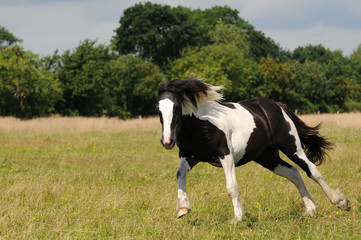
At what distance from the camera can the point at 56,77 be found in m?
36.9

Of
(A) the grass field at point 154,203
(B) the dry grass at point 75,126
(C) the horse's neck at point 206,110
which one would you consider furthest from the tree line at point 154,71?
(C) the horse's neck at point 206,110

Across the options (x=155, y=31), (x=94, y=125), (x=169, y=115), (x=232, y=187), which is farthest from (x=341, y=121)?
(x=155, y=31)

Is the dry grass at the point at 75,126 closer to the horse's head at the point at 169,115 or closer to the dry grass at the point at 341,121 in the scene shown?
the dry grass at the point at 341,121

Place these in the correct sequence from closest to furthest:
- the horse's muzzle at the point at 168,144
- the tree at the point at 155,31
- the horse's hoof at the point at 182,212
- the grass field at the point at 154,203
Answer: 1. the horse's muzzle at the point at 168,144
2. the grass field at the point at 154,203
3. the horse's hoof at the point at 182,212
4. the tree at the point at 155,31

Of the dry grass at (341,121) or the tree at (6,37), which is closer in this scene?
the dry grass at (341,121)

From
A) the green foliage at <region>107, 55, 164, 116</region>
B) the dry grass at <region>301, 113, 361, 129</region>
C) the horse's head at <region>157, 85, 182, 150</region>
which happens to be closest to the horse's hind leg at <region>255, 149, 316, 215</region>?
the horse's head at <region>157, 85, 182, 150</region>

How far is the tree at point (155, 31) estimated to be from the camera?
5359 centimetres

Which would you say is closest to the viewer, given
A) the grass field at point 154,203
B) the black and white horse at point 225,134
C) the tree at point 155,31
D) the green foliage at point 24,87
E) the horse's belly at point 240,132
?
the grass field at point 154,203

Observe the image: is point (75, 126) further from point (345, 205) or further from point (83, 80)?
point (345, 205)

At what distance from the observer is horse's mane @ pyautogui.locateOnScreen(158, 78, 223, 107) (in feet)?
17.1

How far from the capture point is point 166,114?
4.89m

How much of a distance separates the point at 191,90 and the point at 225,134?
2.56 feet

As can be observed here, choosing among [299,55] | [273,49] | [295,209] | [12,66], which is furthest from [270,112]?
[299,55]

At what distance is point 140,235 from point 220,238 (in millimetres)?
1008
